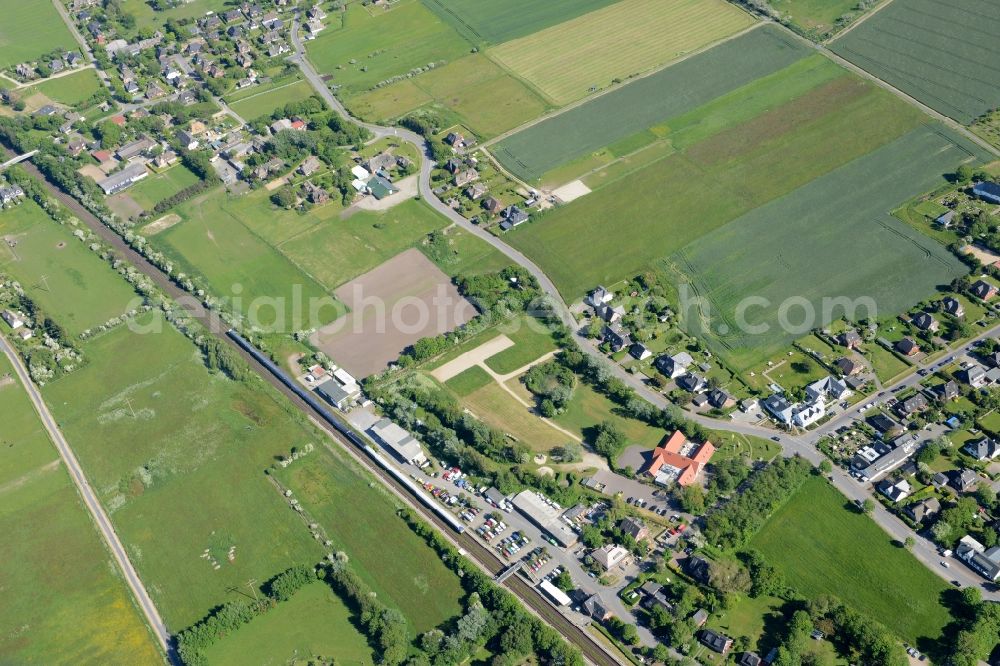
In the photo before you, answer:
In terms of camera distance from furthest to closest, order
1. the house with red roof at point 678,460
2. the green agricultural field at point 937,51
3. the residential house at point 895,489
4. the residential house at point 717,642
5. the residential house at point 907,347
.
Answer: the green agricultural field at point 937,51 < the residential house at point 907,347 < the house with red roof at point 678,460 < the residential house at point 895,489 < the residential house at point 717,642

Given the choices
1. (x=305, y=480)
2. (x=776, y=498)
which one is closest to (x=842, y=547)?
(x=776, y=498)

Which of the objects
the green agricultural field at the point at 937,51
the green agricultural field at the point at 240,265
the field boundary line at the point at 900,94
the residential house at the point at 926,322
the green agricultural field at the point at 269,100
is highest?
the green agricultural field at the point at 937,51

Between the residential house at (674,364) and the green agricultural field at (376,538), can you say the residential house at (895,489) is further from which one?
the green agricultural field at (376,538)

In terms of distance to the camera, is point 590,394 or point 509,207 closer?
point 590,394

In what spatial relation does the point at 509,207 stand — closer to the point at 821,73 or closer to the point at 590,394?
the point at 590,394

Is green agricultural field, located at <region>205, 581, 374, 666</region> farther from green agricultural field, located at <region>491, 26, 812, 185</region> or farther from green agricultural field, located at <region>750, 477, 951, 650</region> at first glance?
green agricultural field, located at <region>491, 26, 812, 185</region>

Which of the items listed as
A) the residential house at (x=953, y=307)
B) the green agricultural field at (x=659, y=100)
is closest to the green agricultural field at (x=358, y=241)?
the green agricultural field at (x=659, y=100)
